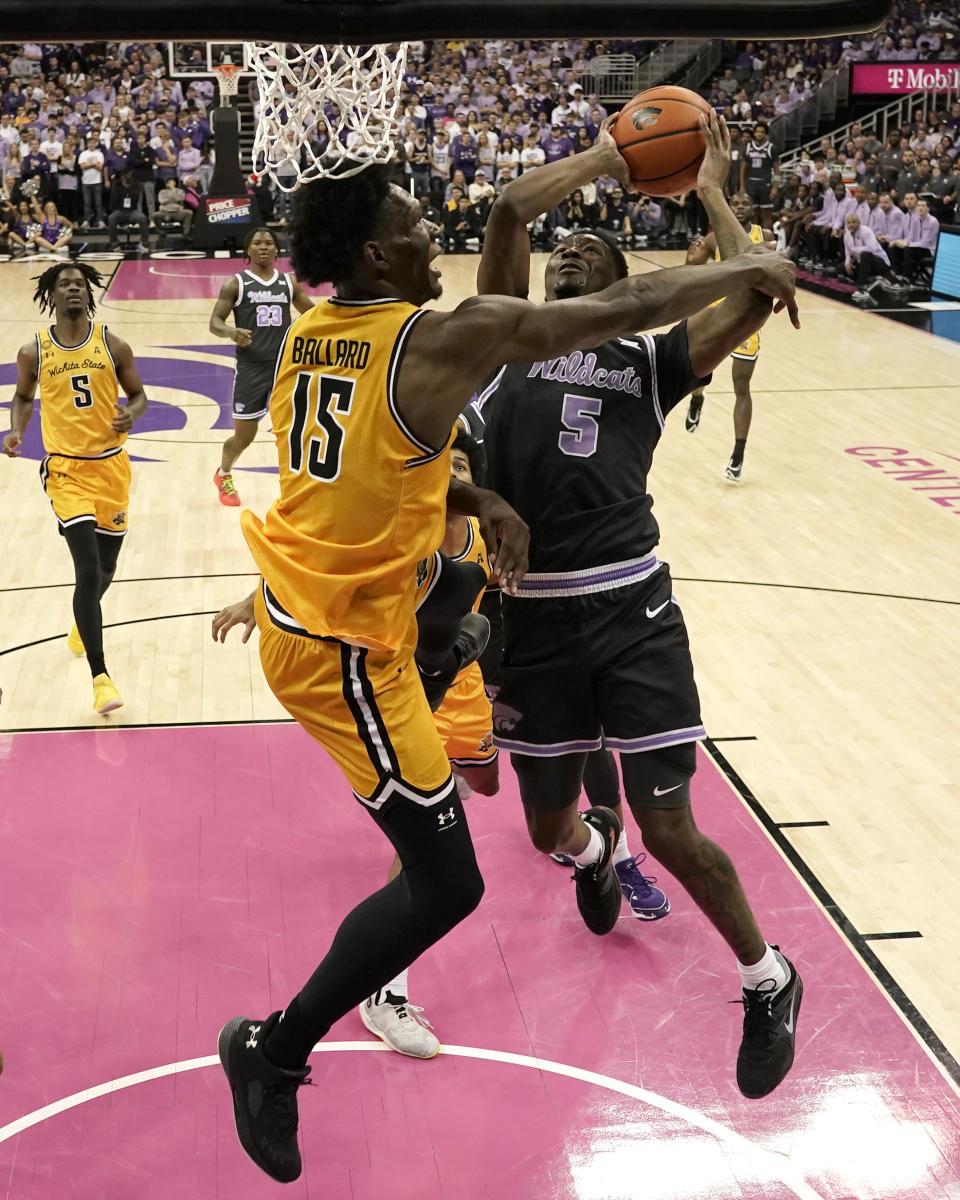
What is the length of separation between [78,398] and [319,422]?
3.62 m

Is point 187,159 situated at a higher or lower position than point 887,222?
higher

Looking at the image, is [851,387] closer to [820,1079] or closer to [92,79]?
[820,1079]

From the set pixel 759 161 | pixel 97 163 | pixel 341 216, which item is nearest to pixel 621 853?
pixel 341 216

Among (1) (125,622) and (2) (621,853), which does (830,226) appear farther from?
(2) (621,853)

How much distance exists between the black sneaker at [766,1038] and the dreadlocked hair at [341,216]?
2105mm

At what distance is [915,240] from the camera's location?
62.3ft

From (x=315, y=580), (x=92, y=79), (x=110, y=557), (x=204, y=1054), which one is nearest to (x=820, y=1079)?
(x=204, y=1054)

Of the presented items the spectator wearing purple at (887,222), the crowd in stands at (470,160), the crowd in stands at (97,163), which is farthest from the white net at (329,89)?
the crowd in stands at (97,163)

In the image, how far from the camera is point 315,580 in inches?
119

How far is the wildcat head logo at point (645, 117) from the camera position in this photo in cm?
361

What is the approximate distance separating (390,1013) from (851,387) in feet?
33.9

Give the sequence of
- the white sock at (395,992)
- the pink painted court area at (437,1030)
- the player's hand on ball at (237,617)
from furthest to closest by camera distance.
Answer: the white sock at (395,992) < the player's hand on ball at (237,617) < the pink painted court area at (437,1030)

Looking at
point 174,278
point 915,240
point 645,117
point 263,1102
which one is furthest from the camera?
point 174,278

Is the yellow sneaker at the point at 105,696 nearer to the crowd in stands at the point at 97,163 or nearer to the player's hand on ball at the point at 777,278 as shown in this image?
the player's hand on ball at the point at 777,278
